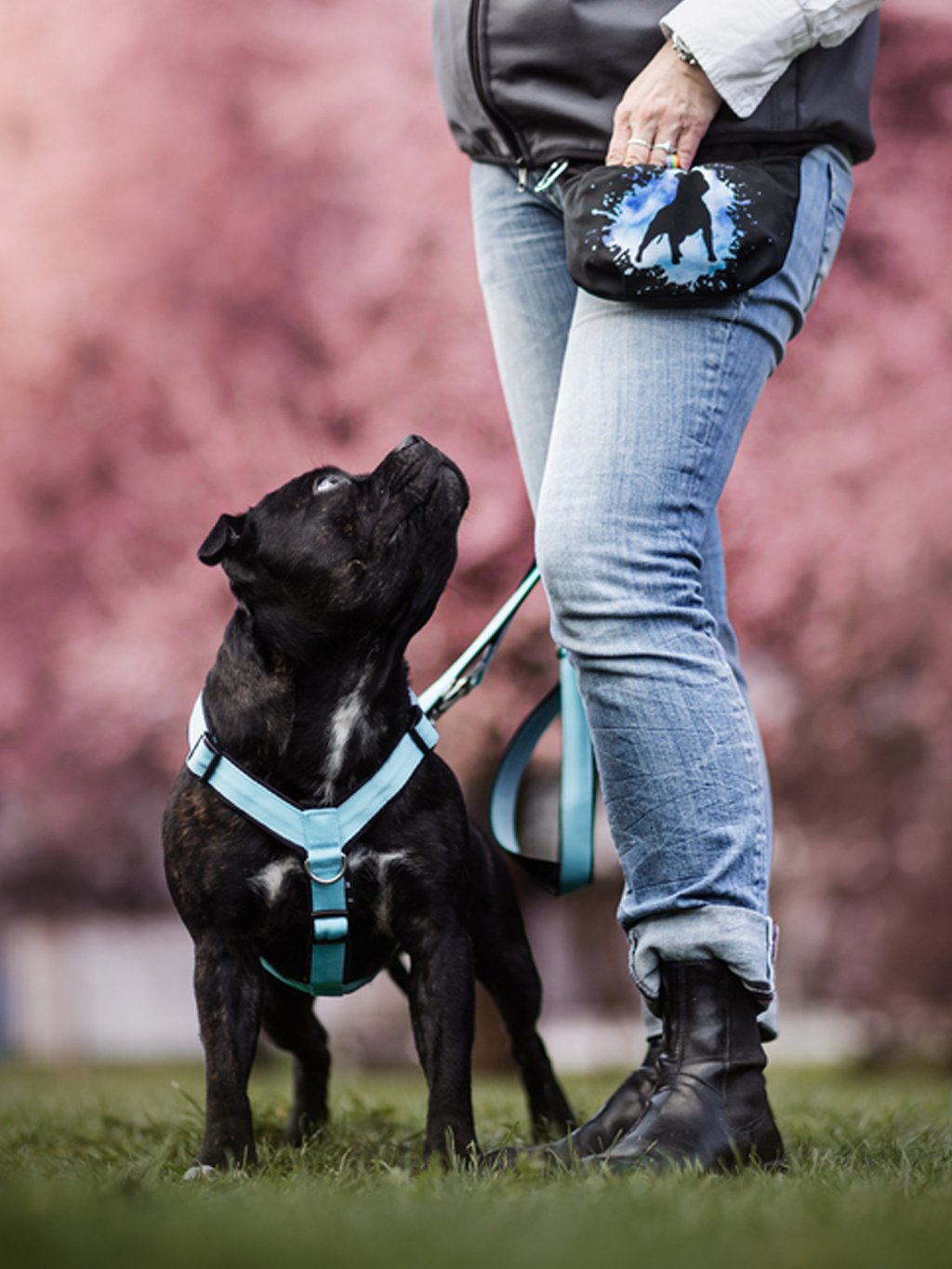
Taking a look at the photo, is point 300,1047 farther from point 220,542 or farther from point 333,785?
point 220,542

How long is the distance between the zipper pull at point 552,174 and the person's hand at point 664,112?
174 millimetres

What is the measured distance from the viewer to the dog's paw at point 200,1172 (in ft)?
7.34

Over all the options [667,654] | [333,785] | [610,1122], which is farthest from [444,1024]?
[667,654]

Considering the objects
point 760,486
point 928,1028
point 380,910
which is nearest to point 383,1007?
point 928,1028

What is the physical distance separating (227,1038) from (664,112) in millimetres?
1666

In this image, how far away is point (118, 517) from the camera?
9258 mm

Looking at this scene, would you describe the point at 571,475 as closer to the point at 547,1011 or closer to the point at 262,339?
the point at 262,339

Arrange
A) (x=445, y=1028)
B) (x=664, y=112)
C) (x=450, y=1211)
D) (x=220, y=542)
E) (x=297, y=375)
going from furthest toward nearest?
(x=297, y=375) < (x=220, y=542) < (x=445, y=1028) < (x=664, y=112) < (x=450, y=1211)

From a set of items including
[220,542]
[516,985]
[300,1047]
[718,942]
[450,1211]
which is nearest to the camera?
[450,1211]

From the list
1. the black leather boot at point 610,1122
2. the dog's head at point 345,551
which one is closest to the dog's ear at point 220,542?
the dog's head at point 345,551

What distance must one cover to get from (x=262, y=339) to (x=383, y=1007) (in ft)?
25.8

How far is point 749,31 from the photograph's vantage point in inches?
90.8

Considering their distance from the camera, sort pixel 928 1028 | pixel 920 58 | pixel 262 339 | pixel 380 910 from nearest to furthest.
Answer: pixel 380 910 → pixel 920 58 → pixel 262 339 → pixel 928 1028

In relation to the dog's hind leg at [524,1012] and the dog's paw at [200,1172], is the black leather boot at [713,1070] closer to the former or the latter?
the dog's paw at [200,1172]
